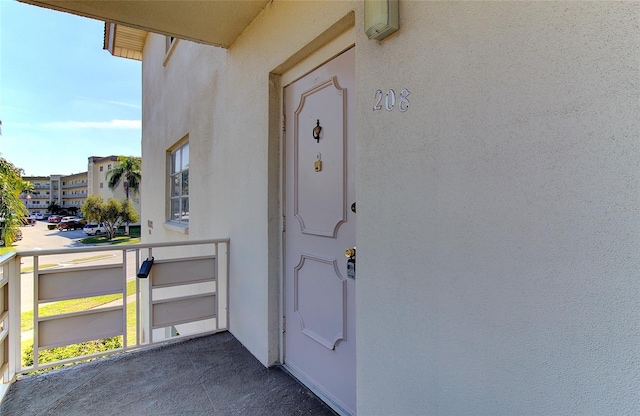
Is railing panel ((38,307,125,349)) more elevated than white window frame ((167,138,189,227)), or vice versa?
white window frame ((167,138,189,227))

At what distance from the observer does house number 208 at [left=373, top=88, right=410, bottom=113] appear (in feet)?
4.25

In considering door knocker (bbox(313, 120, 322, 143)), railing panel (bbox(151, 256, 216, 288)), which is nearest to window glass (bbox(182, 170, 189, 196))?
railing panel (bbox(151, 256, 216, 288))

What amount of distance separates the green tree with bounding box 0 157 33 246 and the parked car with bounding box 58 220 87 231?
32185 mm

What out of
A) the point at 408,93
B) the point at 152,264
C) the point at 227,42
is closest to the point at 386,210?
the point at 408,93

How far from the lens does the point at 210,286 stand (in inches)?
155

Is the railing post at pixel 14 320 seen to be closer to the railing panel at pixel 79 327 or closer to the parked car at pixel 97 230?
the railing panel at pixel 79 327

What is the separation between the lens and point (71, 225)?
121ft

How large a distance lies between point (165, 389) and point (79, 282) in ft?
3.50

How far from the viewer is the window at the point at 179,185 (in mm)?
4728

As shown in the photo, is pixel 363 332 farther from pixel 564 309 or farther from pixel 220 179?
pixel 220 179

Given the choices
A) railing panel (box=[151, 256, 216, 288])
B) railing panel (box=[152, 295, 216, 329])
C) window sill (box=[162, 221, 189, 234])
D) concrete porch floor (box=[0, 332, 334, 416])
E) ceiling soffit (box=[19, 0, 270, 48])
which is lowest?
concrete porch floor (box=[0, 332, 334, 416])

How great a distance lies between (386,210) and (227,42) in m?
2.47

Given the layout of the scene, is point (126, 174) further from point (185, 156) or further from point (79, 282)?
point (79, 282)

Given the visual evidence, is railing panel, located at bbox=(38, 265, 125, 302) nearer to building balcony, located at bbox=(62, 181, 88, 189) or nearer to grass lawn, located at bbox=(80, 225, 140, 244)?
grass lawn, located at bbox=(80, 225, 140, 244)
